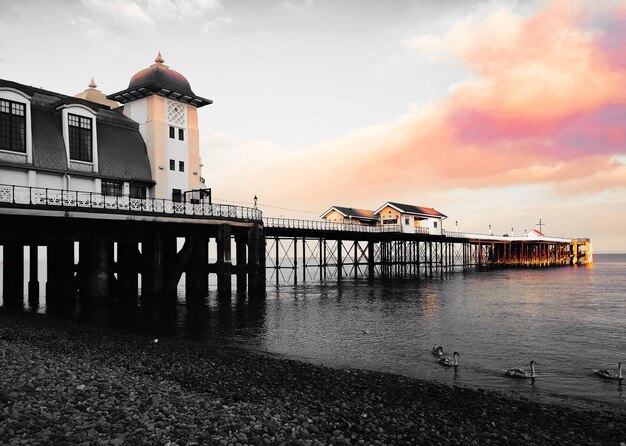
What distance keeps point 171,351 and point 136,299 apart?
18205 mm

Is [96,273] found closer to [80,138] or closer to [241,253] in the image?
[80,138]

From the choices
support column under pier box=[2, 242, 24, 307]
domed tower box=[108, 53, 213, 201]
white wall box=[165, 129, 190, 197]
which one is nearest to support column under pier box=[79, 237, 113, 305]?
domed tower box=[108, 53, 213, 201]

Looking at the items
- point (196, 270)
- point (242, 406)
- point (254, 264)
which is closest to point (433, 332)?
point (242, 406)

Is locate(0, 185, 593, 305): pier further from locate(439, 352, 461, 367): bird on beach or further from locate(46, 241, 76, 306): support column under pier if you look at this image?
locate(439, 352, 461, 367): bird on beach

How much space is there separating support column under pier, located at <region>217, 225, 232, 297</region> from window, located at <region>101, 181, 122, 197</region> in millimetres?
7484

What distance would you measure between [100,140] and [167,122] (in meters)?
5.68

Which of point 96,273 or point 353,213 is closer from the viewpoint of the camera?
point 96,273

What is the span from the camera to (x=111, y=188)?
3189 cm

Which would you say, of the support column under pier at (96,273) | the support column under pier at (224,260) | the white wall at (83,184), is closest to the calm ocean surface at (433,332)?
the support column under pier at (224,260)

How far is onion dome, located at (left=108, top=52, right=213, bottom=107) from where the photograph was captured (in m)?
35.3

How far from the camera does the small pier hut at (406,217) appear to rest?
2648 inches

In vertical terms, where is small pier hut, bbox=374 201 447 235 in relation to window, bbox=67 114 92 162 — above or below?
below

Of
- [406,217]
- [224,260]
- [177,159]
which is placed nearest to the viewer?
[224,260]

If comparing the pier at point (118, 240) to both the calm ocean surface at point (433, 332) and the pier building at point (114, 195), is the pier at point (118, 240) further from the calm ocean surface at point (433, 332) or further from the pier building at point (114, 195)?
the calm ocean surface at point (433, 332)
